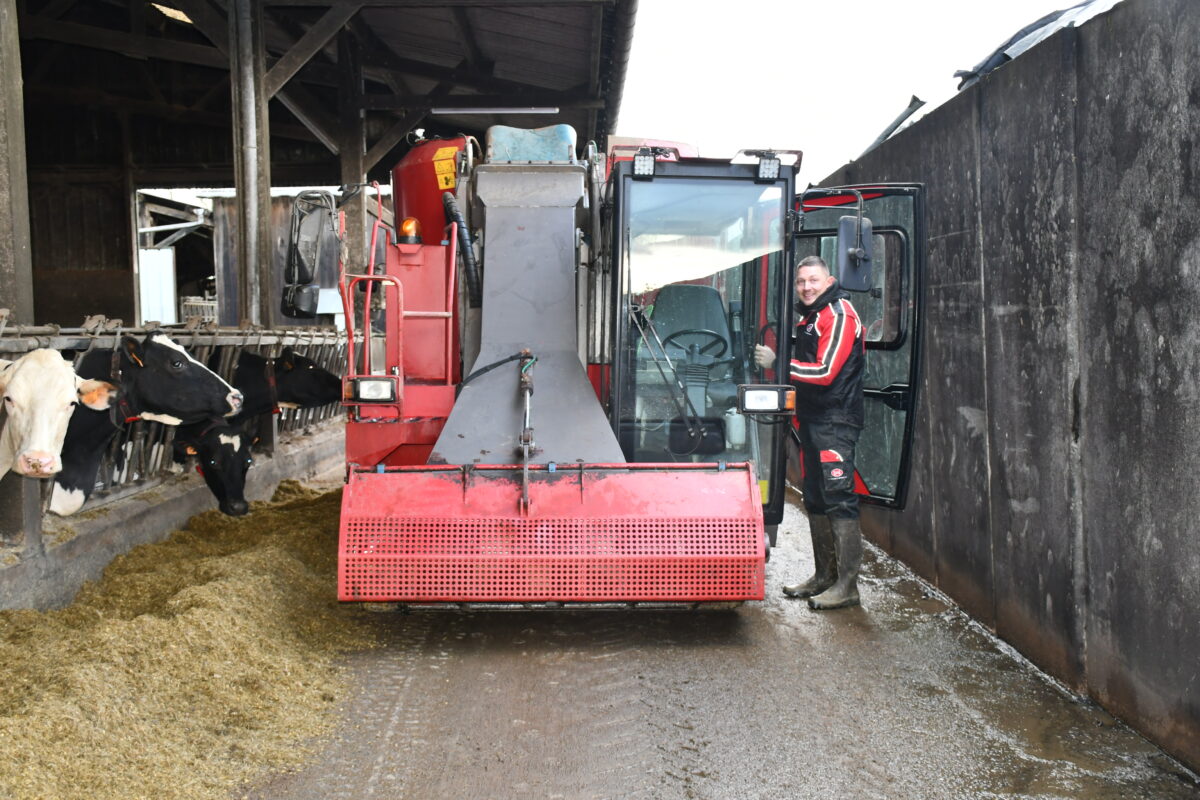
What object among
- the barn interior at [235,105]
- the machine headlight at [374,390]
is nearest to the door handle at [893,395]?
the machine headlight at [374,390]

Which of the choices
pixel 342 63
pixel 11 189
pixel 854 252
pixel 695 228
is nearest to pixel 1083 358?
pixel 854 252

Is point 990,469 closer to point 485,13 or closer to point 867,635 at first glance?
point 867,635

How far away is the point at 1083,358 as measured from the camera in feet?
14.6

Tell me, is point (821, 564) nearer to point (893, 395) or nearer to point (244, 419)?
point (893, 395)

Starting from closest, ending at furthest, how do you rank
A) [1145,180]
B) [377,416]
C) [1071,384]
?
[1145,180] < [1071,384] < [377,416]

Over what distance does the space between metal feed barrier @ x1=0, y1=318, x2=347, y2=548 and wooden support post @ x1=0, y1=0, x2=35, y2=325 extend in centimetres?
33

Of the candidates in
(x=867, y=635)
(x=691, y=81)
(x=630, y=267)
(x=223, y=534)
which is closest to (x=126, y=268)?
(x=223, y=534)

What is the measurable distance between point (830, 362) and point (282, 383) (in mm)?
5888

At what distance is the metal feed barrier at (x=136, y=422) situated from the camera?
536 centimetres

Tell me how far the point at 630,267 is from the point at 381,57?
31.9 ft

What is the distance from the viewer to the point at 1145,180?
3953 millimetres

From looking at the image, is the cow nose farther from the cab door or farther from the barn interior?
the cab door

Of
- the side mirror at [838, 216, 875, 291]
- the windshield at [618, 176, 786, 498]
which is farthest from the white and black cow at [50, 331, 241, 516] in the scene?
the side mirror at [838, 216, 875, 291]

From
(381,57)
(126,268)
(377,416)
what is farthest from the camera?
(126,268)
